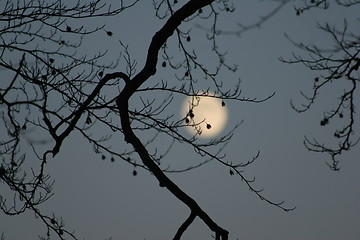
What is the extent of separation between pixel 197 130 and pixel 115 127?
1.03 m

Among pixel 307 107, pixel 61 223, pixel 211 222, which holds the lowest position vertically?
pixel 211 222

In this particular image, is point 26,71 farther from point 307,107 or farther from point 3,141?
point 307,107

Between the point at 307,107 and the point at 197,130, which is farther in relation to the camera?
the point at 307,107

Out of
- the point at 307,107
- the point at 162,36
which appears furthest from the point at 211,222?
the point at 307,107

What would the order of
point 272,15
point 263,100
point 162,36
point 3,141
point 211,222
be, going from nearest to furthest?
point 211,222 < point 162,36 < point 272,15 < point 263,100 < point 3,141

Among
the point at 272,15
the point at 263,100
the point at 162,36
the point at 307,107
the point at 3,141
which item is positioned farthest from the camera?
the point at 307,107

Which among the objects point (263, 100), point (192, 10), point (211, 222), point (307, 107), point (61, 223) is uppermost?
point (307, 107)

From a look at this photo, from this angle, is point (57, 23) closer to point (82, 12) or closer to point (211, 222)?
point (82, 12)

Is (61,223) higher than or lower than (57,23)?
lower

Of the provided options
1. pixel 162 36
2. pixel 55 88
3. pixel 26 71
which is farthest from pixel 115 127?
pixel 162 36

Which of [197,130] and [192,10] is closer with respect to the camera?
[192,10]

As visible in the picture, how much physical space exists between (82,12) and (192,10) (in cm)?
232

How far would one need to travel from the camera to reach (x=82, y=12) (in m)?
5.46

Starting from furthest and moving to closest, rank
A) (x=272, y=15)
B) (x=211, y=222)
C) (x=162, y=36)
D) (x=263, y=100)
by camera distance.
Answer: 1. (x=263, y=100)
2. (x=272, y=15)
3. (x=162, y=36)
4. (x=211, y=222)
